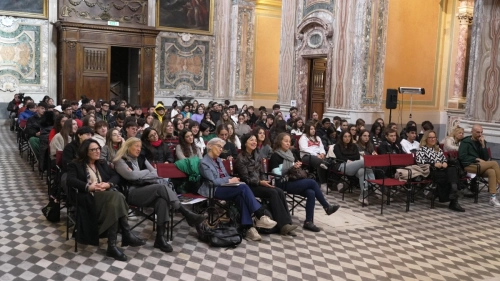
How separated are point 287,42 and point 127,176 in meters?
10.1

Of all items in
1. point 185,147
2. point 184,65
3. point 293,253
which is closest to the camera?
point 293,253

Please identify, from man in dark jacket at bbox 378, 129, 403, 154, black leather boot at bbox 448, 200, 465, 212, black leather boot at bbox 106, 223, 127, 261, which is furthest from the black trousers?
black leather boot at bbox 448, 200, 465, 212

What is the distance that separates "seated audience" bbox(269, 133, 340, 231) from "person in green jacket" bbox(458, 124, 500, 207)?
10.9 feet

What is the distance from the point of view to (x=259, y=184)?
Answer: 6.32 metres

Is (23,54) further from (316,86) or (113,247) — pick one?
(113,247)

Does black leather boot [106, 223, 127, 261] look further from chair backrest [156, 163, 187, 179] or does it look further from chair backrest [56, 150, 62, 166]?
chair backrest [56, 150, 62, 166]

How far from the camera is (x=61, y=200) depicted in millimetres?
6207

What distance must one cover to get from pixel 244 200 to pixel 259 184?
0.47m

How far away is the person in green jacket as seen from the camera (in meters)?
8.54

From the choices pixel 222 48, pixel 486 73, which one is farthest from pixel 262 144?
pixel 222 48

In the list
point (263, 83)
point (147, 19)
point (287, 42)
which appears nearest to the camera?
point (287, 42)

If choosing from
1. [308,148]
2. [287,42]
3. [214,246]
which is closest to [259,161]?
[214,246]

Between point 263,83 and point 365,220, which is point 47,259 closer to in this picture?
point 365,220

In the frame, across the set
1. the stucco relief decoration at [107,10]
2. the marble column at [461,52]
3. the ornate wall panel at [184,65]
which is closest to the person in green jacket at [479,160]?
the marble column at [461,52]
